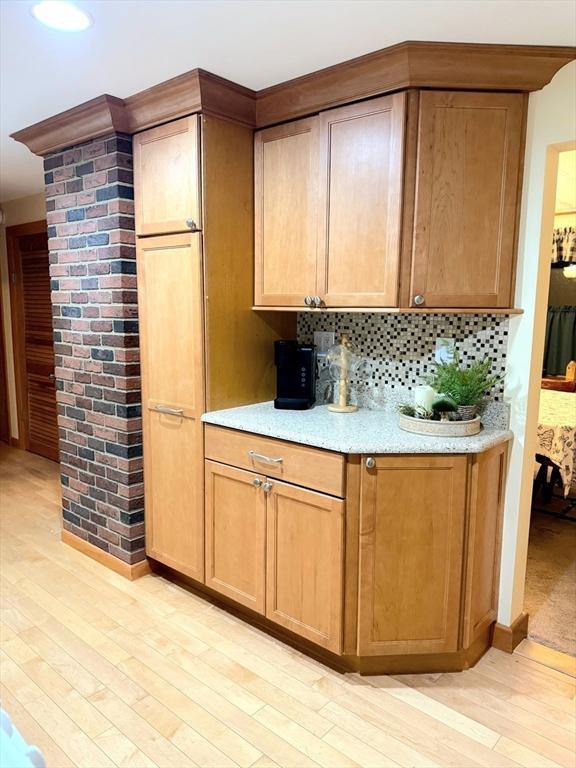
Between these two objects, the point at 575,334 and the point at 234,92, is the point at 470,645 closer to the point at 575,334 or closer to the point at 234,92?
the point at 234,92

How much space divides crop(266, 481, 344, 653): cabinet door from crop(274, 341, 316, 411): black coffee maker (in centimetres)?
49

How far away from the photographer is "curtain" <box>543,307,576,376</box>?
6105 millimetres

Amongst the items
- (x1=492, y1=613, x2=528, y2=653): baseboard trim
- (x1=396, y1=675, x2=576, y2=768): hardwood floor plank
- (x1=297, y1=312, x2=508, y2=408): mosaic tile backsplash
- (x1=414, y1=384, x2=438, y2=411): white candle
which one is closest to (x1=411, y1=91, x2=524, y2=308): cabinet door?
(x1=297, y1=312, x2=508, y2=408): mosaic tile backsplash

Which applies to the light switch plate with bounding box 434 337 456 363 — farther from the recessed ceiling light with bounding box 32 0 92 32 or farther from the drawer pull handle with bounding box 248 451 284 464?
the recessed ceiling light with bounding box 32 0 92 32

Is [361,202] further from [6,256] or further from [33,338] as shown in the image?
[6,256]

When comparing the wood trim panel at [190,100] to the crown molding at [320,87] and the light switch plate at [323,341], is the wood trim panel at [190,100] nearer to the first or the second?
the crown molding at [320,87]

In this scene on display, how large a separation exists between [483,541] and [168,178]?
2.05m

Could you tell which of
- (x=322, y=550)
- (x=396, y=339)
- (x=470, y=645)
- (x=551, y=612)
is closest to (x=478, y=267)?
(x=396, y=339)

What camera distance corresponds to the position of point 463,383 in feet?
6.91

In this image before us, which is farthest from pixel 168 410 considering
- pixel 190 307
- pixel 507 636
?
pixel 507 636

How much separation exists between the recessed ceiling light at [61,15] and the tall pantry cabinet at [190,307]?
588mm

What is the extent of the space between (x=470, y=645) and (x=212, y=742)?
1043 mm

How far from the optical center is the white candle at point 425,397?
7.03ft

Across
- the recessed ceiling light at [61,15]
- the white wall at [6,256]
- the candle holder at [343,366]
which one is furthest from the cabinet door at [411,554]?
the white wall at [6,256]
